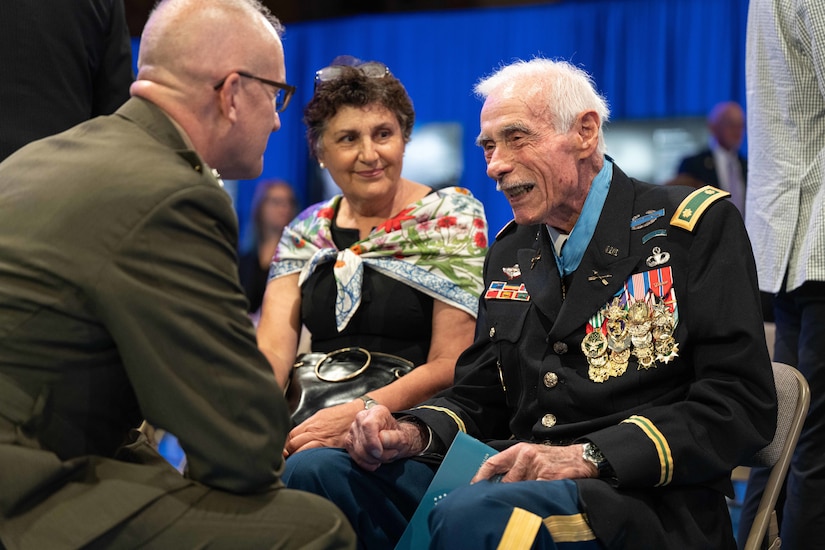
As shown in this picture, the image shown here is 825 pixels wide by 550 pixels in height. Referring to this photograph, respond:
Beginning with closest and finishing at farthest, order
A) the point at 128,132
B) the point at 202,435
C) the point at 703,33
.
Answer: the point at 202,435 → the point at 128,132 → the point at 703,33

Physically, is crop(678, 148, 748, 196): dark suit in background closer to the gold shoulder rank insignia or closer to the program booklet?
the gold shoulder rank insignia

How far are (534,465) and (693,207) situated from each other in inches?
28.7

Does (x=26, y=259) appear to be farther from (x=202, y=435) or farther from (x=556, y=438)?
(x=556, y=438)

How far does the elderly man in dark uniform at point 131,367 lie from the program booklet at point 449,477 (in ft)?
1.73

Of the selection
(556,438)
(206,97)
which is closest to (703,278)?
(556,438)

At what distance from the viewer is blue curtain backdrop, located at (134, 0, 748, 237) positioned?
7.84 m

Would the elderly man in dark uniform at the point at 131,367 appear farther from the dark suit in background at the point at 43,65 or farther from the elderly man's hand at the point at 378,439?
the dark suit in background at the point at 43,65

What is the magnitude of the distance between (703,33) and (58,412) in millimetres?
7055

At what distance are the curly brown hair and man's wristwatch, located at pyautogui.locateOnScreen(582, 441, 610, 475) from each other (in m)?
1.57

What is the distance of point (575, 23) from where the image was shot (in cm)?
818

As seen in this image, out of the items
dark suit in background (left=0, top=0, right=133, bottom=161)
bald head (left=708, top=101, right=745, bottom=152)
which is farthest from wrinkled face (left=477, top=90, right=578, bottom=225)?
bald head (left=708, top=101, right=745, bottom=152)

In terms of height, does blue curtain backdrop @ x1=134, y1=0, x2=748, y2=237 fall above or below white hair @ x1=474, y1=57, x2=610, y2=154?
below

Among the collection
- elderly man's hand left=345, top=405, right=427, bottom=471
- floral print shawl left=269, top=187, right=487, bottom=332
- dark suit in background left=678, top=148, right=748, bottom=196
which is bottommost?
dark suit in background left=678, top=148, right=748, bottom=196

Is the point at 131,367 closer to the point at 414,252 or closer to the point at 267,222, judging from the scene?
the point at 414,252
